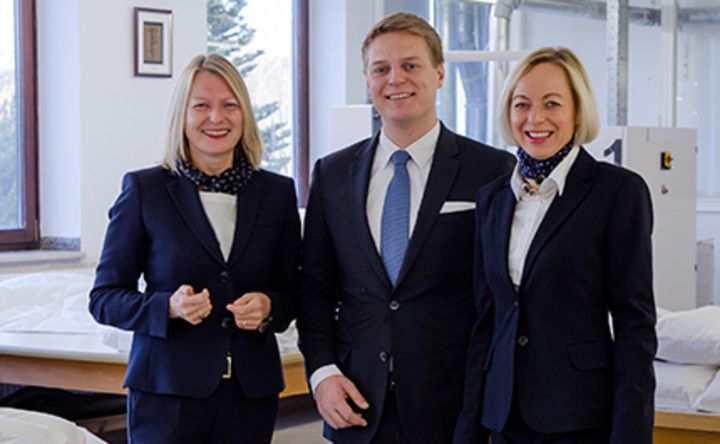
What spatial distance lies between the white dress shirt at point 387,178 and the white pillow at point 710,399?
109 cm

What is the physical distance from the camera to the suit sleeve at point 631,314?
5.66 ft

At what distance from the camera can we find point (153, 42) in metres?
5.60

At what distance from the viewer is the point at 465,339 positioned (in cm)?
204

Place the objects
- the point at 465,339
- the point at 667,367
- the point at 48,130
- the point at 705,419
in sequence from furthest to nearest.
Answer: the point at 48,130 → the point at 667,367 → the point at 705,419 → the point at 465,339

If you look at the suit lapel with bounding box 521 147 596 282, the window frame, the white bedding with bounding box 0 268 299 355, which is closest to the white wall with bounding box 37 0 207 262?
the white bedding with bounding box 0 268 299 355

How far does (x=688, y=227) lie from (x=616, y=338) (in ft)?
14.0

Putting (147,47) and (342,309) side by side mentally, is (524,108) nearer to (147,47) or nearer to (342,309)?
(342,309)

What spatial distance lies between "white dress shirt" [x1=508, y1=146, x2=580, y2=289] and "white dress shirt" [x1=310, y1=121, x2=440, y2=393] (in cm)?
25

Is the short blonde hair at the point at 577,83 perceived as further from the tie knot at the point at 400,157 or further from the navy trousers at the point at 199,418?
the navy trousers at the point at 199,418

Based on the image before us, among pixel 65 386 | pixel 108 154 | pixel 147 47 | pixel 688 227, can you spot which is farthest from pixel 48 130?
pixel 688 227

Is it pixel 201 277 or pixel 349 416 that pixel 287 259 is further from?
pixel 349 416

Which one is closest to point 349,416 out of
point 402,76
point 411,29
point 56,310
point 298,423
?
point 402,76

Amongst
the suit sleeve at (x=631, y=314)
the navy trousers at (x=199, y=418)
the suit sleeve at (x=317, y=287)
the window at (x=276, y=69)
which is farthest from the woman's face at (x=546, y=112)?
the window at (x=276, y=69)

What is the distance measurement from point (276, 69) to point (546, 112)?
5.33m
